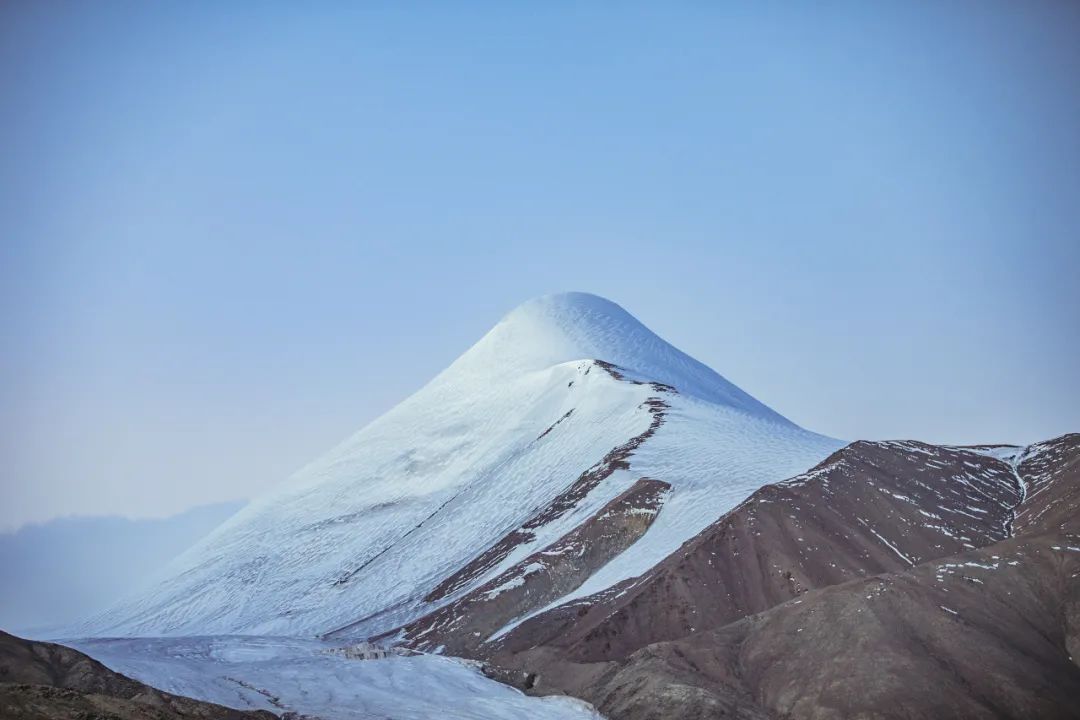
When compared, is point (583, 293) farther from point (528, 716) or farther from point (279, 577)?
point (528, 716)

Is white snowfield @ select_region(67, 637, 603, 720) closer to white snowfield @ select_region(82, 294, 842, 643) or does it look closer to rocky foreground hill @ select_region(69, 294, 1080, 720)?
rocky foreground hill @ select_region(69, 294, 1080, 720)

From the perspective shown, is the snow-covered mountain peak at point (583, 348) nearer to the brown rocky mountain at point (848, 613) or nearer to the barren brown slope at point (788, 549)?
the barren brown slope at point (788, 549)

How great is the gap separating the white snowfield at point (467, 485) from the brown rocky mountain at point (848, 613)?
24.6 ft

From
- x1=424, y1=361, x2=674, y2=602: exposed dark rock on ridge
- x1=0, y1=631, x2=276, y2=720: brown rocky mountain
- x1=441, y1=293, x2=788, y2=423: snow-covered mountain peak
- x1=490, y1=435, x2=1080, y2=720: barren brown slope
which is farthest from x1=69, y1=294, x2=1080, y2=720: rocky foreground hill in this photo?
x1=0, y1=631, x2=276, y2=720: brown rocky mountain

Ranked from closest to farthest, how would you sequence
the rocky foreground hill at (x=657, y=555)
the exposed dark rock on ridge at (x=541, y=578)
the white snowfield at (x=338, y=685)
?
the rocky foreground hill at (x=657, y=555) < the white snowfield at (x=338, y=685) < the exposed dark rock on ridge at (x=541, y=578)

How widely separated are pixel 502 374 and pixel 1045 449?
7257cm

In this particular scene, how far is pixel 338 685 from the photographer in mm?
59312

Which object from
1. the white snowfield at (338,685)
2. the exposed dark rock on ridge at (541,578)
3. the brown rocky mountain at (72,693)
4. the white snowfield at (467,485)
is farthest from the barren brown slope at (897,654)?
the brown rocky mountain at (72,693)

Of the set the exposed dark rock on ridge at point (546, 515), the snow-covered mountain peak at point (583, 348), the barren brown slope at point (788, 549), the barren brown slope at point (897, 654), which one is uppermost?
the snow-covered mountain peak at point (583, 348)

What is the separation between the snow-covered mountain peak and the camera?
5364 inches

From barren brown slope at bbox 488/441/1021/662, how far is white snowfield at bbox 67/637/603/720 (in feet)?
19.0

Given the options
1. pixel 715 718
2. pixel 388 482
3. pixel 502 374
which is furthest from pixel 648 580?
pixel 502 374

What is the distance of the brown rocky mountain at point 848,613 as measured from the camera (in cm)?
4803

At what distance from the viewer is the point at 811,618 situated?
177ft
